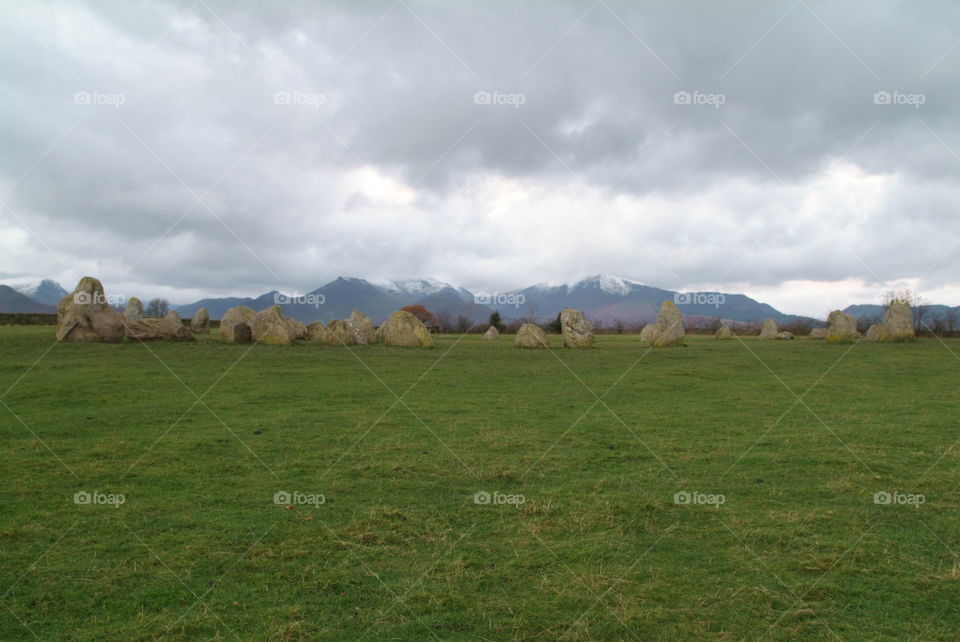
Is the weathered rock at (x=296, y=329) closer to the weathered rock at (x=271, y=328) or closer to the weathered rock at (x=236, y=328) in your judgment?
the weathered rock at (x=271, y=328)

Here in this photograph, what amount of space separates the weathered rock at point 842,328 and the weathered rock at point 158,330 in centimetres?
3268

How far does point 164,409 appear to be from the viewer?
11.6 m

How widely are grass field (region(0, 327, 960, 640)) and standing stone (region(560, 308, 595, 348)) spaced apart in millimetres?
Answer: 15765

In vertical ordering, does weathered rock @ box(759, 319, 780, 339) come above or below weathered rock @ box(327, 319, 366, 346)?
above

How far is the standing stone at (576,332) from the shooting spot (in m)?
29.4

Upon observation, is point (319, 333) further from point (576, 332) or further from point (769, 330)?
point (769, 330)

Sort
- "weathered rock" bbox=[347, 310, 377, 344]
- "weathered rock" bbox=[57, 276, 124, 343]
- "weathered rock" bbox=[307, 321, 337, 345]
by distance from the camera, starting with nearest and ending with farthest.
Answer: "weathered rock" bbox=[57, 276, 124, 343]
"weathered rock" bbox=[307, 321, 337, 345]
"weathered rock" bbox=[347, 310, 377, 344]

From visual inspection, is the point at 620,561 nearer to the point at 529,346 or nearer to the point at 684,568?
the point at 684,568

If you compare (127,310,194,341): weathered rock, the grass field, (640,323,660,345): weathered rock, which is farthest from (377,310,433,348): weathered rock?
the grass field

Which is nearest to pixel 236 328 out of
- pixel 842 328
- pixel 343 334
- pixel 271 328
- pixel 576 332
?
pixel 271 328

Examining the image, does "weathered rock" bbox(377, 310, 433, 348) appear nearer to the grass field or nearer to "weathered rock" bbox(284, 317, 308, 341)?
"weathered rock" bbox(284, 317, 308, 341)

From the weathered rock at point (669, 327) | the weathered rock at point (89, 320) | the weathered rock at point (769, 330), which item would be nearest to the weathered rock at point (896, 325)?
the weathered rock at point (669, 327)

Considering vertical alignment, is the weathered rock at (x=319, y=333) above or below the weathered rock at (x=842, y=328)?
below

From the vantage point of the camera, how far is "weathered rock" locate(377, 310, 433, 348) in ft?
92.5
